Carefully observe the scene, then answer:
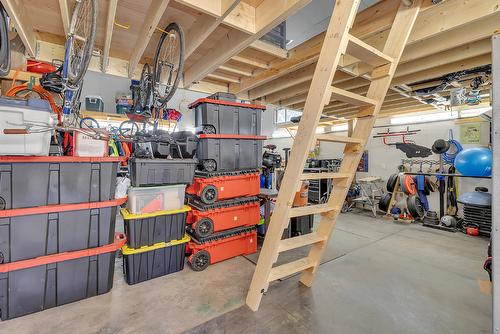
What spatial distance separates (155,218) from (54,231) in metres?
0.78

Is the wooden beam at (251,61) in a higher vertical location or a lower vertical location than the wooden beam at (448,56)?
lower

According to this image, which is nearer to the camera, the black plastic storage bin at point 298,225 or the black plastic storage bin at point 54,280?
the black plastic storage bin at point 54,280

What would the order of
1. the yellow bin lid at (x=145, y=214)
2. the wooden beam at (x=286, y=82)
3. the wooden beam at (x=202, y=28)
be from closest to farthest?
the wooden beam at (x=202, y=28) → the yellow bin lid at (x=145, y=214) → the wooden beam at (x=286, y=82)

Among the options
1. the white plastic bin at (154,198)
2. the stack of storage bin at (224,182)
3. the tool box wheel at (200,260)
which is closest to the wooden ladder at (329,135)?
the tool box wheel at (200,260)

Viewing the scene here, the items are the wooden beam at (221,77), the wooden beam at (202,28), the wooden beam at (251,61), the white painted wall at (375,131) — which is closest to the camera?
the wooden beam at (202,28)

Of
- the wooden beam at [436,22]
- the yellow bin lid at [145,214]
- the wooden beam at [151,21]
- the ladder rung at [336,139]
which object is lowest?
the yellow bin lid at [145,214]

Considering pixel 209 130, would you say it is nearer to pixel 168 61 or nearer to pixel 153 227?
pixel 168 61

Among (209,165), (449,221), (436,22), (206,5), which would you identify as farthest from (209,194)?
(449,221)

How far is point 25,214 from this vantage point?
172 cm

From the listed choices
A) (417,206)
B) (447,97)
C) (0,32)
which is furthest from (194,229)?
(447,97)

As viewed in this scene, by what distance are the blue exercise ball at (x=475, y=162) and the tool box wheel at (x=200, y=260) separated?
13.0 ft

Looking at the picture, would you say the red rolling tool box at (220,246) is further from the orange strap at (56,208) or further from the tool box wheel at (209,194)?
the orange strap at (56,208)

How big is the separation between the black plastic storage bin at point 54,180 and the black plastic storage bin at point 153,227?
34 cm

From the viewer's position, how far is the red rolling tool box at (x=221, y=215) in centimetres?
261
